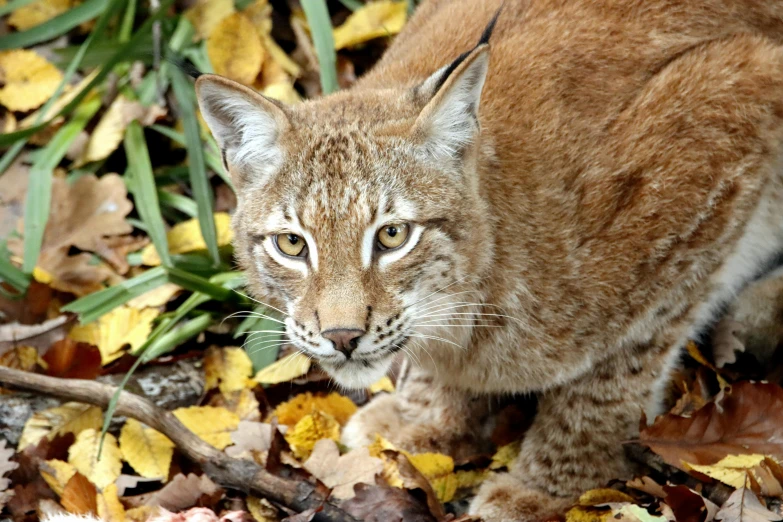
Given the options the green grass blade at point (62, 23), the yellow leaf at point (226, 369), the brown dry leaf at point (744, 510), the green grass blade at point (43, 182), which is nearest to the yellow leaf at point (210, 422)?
the yellow leaf at point (226, 369)

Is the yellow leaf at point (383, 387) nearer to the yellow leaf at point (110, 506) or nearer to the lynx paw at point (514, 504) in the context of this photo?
the lynx paw at point (514, 504)

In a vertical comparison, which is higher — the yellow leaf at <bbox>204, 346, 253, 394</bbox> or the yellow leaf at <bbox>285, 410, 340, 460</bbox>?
the yellow leaf at <bbox>204, 346, 253, 394</bbox>

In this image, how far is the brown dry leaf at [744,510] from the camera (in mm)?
3727

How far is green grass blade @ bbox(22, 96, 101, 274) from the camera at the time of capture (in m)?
5.65

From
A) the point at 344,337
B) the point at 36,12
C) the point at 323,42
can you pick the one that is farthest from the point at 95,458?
the point at 36,12

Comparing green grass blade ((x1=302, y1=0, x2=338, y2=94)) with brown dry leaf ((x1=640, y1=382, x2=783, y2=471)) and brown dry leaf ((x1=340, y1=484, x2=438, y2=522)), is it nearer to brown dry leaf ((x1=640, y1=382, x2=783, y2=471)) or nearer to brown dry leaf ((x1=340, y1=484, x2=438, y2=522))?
brown dry leaf ((x1=340, y1=484, x2=438, y2=522))

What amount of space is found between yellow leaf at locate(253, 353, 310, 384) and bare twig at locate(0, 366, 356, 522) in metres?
0.78

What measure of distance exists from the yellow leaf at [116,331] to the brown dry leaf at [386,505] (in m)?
1.78

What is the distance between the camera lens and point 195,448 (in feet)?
14.6

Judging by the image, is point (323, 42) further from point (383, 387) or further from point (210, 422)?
point (210, 422)

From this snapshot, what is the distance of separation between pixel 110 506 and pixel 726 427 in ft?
8.84

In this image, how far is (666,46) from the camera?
4.50 m

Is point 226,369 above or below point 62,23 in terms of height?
below

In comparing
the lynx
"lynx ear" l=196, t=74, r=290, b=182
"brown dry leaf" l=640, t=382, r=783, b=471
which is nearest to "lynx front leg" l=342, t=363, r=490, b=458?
the lynx
